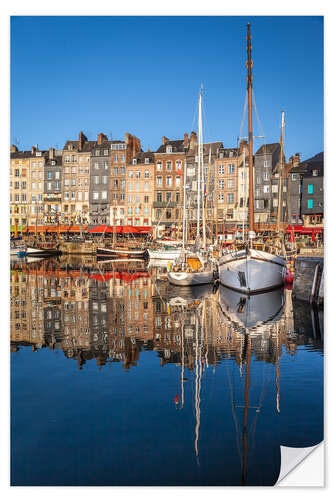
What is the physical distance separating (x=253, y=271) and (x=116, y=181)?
146ft

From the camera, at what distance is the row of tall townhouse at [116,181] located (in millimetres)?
54312

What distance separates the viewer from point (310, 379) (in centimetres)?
695

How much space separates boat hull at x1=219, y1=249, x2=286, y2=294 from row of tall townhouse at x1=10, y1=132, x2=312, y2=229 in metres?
34.2

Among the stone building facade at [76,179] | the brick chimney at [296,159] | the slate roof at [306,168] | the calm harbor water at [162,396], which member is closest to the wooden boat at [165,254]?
the slate roof at [306,168]

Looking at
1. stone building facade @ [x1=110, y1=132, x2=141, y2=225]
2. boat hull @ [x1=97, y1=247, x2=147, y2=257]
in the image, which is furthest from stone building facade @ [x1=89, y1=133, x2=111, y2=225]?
boat hull @ [x1=97, y1=247, x2=147, y2=257]

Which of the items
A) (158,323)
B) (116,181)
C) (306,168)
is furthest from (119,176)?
(158,323)

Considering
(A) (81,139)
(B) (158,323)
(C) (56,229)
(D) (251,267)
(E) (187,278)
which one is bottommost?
(B) (158,323)

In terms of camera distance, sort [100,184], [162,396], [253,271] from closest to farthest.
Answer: [162,396] < [253,271] < [100,184]

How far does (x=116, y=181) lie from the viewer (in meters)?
59.9

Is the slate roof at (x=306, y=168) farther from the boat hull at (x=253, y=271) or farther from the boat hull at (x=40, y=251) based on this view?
the boat hull at (x=253, y=271)

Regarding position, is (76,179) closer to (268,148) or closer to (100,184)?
(100,184)
